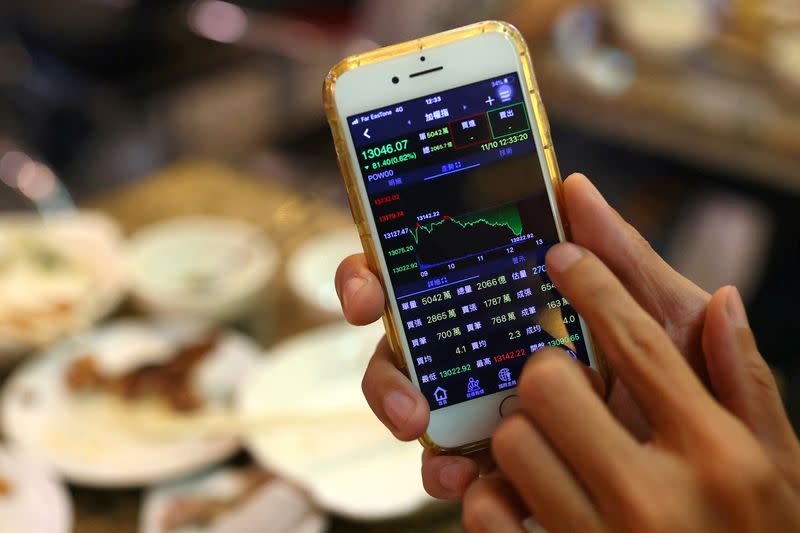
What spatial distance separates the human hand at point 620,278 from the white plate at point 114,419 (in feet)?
1.29

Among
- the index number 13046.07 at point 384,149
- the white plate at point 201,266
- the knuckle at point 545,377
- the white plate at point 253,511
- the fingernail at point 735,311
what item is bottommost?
the white plate at point 253,511

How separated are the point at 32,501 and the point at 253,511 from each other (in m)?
0.26

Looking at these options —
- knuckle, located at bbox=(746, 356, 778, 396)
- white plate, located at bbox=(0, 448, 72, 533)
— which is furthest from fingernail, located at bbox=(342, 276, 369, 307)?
white plate, located at bbox=(0, 448, 72, 533)

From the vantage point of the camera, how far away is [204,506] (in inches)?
34.4

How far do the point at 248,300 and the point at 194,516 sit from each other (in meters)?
0.40

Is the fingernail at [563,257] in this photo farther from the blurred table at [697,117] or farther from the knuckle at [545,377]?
the blurred table at [697,117]

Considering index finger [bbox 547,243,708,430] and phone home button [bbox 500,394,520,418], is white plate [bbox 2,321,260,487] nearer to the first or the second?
phone home button [bbox 500,394,520,418]

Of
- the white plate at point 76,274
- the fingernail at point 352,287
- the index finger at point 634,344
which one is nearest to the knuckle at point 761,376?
the index finger at point 634,344

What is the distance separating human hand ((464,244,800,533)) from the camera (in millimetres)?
416

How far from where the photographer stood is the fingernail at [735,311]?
0.56m

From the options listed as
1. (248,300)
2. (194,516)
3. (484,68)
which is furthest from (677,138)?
(194,516)

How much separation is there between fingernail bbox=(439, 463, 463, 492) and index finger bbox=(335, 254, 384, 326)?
14 cm

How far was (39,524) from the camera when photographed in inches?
32.5

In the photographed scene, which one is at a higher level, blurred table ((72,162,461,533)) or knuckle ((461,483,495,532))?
blurred table ((72,162,461,533))
